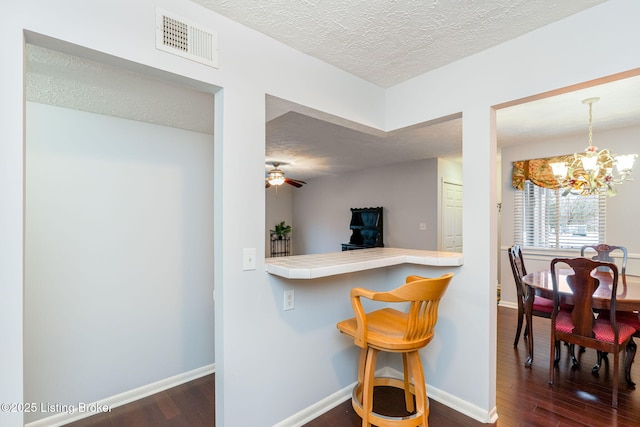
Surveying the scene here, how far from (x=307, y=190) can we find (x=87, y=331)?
6194mm

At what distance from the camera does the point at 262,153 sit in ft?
6.15

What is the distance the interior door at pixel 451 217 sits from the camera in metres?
5.52

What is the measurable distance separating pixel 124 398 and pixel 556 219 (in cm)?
557

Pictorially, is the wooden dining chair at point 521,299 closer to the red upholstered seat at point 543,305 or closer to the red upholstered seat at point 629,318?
the red upholstered seat at point 543,305

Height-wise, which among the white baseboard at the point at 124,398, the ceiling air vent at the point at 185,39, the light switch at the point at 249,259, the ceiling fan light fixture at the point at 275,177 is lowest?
the white baseboard at the point at 124,398

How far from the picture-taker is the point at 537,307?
10.2 ft

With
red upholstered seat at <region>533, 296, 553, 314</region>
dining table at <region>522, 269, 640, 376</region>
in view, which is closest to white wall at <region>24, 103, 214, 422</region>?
dining table at <region>522, 269, 640, 376</region>

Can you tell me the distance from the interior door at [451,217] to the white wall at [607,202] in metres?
0.92

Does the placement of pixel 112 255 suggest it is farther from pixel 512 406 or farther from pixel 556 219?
pixel 556 219

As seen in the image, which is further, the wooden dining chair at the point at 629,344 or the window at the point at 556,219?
the window at the point at 556,219

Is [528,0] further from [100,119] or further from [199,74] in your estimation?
[100,119]

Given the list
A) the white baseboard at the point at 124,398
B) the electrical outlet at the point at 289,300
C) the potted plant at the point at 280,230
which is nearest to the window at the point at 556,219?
the electrical outlet at the point at 289,300

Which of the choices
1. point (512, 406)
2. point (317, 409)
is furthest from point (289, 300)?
point (512, 406)

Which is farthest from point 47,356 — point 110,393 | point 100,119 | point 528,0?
point 528,0
